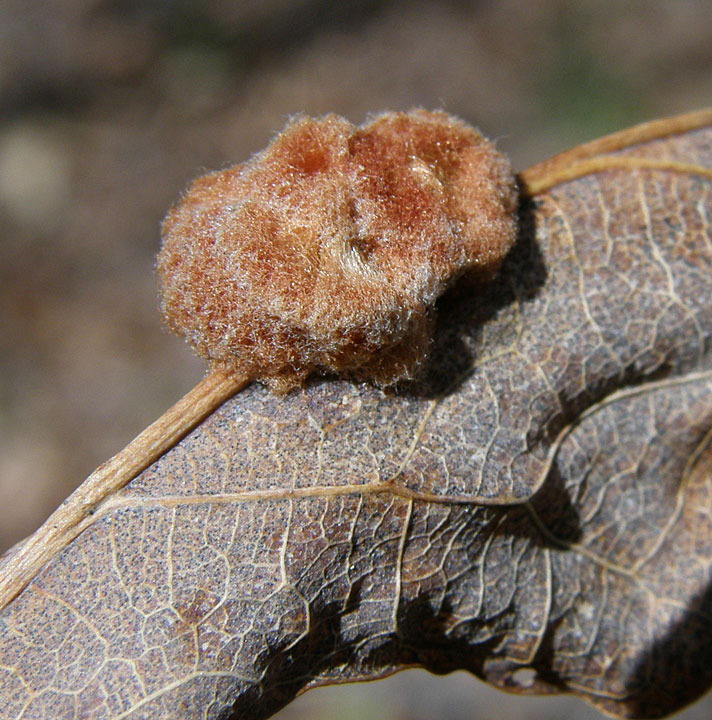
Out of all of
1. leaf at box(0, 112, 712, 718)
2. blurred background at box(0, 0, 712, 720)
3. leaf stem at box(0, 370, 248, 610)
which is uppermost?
blurred background at box(0, 0, 712, 720)

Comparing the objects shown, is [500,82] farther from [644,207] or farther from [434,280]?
[434,280]

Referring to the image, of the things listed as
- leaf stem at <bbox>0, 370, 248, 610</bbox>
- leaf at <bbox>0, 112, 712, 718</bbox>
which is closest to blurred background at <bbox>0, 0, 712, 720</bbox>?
leaf at <bbox>0, 112, 712, 718</bbox>

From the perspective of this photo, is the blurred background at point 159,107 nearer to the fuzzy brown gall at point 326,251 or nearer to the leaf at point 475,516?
the leaf at point 475,516

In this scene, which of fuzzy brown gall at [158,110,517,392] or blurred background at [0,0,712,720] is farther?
blurred background at [0,0,712,720]

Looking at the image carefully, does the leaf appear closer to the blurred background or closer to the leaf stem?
the leaf stem

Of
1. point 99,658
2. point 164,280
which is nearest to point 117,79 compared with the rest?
point 164,280

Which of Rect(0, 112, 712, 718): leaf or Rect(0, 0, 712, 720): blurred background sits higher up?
Rect(0, 0, 712, 720): blurred background
